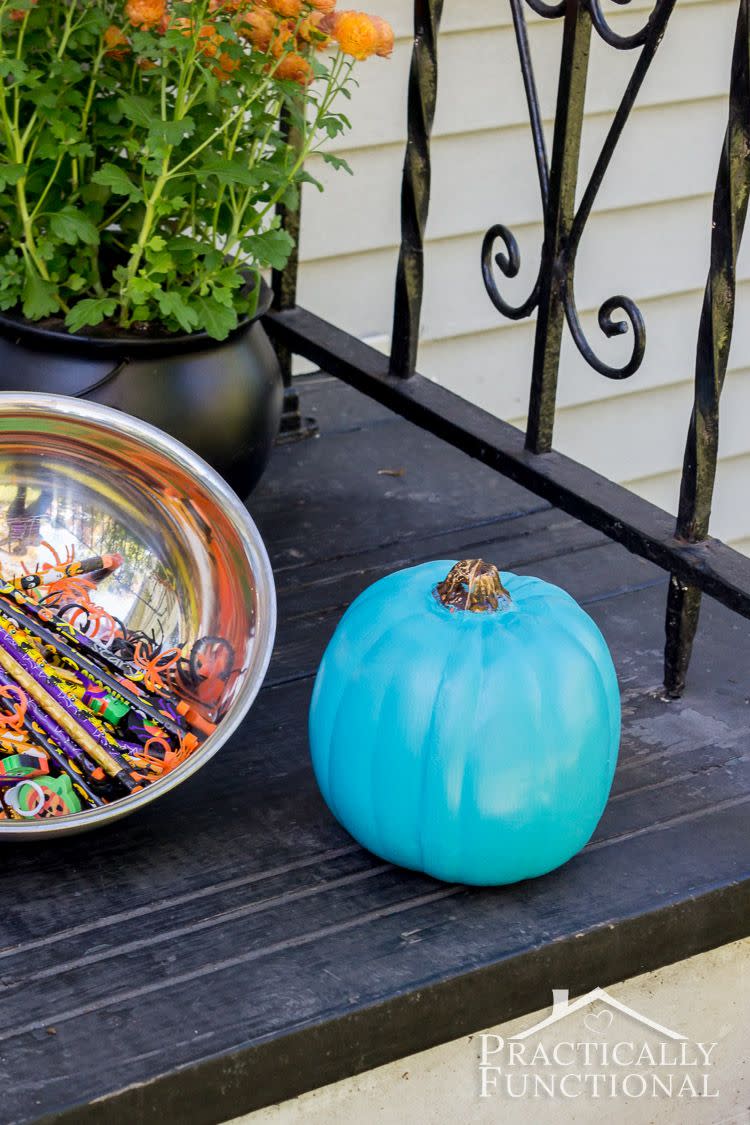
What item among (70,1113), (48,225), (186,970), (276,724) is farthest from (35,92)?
(70,1113)

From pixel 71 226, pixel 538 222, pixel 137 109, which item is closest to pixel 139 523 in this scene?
pixel 71 226

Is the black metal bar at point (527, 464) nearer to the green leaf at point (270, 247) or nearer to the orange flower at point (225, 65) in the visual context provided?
the green leaf at point (270, 247)

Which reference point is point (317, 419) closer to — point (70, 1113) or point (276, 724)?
point (276, 724)

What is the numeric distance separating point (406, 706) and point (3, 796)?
375 mm

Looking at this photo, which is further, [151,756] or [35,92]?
[35,92]

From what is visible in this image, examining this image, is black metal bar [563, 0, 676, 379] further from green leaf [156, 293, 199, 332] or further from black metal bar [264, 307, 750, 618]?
green leaf [156, 293, 199, 332]

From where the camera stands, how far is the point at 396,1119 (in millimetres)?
1289

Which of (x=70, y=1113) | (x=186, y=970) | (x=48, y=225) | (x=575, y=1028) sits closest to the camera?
(x=70, y=1113)

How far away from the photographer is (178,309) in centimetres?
160

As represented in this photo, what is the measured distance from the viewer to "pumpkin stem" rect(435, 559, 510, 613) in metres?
1.29

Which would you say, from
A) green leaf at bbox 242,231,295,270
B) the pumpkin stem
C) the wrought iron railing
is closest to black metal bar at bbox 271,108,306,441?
the wrought iron railing

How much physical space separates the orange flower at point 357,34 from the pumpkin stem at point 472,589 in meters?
0.59

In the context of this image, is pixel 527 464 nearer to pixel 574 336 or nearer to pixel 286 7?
pixel 574 336

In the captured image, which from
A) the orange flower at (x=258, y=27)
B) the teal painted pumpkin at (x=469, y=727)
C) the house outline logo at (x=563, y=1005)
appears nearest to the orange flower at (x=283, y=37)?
the orange flower at (x=258, y=27)
